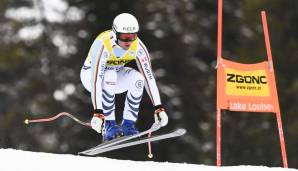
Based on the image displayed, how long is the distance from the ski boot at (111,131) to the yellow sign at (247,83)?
1598 millimetres

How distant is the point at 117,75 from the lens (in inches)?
491

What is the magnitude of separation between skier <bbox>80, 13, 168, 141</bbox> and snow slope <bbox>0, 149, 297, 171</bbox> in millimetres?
761

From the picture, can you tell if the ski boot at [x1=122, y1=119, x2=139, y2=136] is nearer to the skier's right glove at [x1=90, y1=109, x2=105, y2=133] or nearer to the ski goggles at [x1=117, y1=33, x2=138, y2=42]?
the skier's right glove at [x1=90, y1=109, x2=105, y2=133]

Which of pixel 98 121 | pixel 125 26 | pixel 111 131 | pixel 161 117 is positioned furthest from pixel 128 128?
pixel 125 26

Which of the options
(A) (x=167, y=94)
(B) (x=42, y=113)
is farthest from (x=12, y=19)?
(A) (x=167, y=94)

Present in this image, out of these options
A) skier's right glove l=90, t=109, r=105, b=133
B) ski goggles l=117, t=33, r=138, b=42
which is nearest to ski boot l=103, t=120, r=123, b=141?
skier's right glove l=90, t=109, r=105, b=133

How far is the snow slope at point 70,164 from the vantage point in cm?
1080

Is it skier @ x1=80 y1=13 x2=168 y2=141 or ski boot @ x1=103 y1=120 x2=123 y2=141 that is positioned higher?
skier @ x1=80 y1=13 x2=168 y2=141

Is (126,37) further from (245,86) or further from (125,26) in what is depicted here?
(245,86)

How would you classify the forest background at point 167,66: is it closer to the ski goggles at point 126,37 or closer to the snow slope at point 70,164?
the ski goggles at point 126,37

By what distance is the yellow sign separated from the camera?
43.1 ft

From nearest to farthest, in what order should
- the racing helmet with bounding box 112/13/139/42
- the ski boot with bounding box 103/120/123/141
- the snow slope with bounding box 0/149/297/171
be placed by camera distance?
the snow slope with bounding box 0/149/297/171, the racing helmet with bounding box 112/13/139/42, the ski boot with bounding box 103/120/123/141

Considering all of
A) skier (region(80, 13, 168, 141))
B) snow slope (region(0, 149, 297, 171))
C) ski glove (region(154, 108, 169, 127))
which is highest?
skier (region(80, 13, 168, 141))

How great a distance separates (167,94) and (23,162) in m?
22.5
